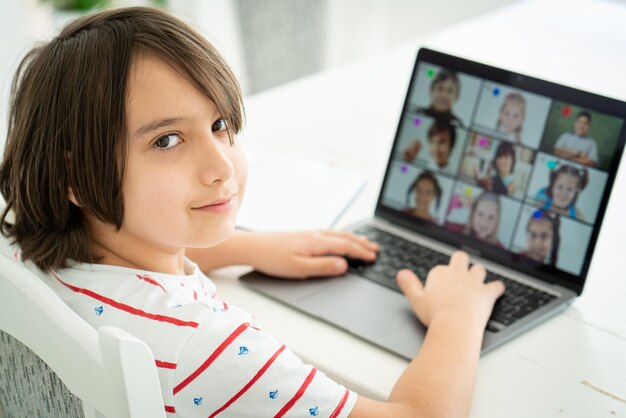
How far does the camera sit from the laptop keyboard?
949 mm

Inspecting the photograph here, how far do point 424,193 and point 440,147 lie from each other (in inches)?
2.7

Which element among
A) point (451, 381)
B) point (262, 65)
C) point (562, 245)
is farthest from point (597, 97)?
point (262, 65)

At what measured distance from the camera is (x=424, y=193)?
3.67 feet

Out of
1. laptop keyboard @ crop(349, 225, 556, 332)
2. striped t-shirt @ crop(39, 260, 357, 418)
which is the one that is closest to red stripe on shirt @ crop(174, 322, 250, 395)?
striped t-shirt @ crop(39, 260, 357, 418)

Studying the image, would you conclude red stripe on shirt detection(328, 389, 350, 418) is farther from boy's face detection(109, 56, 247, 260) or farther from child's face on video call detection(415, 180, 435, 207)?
child's face on video call detection(415, 180, 435, 207)

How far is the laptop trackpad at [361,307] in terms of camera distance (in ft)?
3.00

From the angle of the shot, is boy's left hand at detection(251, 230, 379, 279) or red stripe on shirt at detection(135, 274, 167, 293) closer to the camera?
red stripe on shirt at detection(135, 274, 167, 293)

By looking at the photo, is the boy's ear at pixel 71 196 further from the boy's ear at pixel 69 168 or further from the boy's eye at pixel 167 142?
the boy's eye at pixel 167 142

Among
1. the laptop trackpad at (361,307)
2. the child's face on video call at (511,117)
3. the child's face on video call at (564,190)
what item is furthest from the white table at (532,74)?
the child's face on video call at (511,117)

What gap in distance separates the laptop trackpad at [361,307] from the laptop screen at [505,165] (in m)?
0.16

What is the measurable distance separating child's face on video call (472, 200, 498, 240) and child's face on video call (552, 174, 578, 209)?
0.08 m

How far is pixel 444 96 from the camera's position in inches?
43.2

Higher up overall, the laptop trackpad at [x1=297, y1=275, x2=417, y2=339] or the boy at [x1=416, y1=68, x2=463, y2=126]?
the boy at [x1=416, y1=68, x2=463, y2=126]

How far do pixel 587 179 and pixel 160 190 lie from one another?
0.54m
